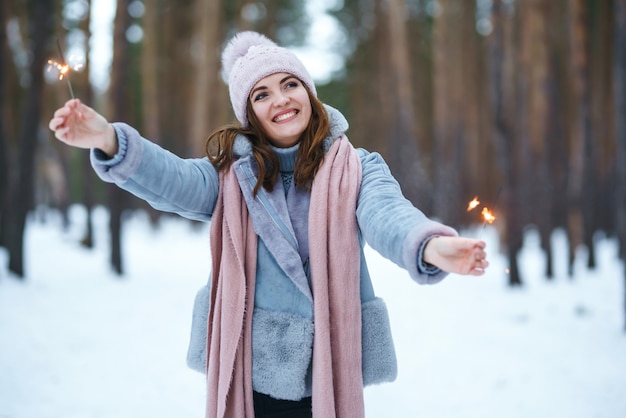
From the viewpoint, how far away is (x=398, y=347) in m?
5.38

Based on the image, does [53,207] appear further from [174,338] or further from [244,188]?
[244,188]

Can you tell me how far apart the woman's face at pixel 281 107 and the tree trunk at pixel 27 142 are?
20.5 feet

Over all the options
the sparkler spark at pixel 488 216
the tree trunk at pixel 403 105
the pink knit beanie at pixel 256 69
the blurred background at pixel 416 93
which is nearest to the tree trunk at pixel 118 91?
the blurred background at pixel 416 93

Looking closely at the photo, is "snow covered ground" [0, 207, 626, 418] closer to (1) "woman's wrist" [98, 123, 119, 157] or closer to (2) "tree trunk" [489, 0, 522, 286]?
(2) "tree trunk" [489, 0, 522, 286]

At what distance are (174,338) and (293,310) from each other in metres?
4.25

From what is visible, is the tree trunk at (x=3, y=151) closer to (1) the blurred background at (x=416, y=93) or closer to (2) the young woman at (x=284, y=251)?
(1) the blurred background at (x=416, y=93)

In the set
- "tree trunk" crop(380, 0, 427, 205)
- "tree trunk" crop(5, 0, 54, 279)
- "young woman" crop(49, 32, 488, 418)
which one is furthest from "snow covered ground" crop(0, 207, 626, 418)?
"tree trunk" crop(380, 0, 427, 205)

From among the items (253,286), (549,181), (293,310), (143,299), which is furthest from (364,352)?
(549,181)

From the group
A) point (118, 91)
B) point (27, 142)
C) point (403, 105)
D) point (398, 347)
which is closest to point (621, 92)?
point (398, 347)

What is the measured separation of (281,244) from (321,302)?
23 cm

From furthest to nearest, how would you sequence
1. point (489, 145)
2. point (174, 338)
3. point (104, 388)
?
point (489, 145) < point (174, 338) < point (104, 388)

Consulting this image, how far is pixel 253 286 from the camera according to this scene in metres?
1.71

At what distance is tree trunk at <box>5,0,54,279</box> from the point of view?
6.88 metres

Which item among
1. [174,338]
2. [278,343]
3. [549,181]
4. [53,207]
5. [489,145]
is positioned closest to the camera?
[278,343]
